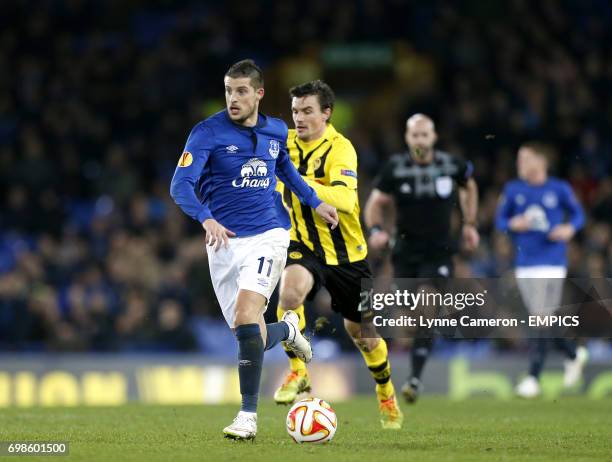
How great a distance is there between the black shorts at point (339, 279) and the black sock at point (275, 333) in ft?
2.62

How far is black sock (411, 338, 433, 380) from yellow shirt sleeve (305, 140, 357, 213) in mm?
2477

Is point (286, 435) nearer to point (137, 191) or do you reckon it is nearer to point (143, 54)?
point (137, 191)

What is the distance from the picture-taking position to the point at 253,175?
23.7 feet

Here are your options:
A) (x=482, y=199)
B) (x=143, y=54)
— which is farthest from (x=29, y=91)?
(x=482, y=199)

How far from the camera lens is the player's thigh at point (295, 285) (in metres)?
8.08

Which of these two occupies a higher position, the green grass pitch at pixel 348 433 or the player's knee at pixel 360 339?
the player's knee at pixel 360 339

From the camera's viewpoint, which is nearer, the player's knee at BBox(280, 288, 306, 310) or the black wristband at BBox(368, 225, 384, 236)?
the player's knee at BBox(280, 288, 306, 310)

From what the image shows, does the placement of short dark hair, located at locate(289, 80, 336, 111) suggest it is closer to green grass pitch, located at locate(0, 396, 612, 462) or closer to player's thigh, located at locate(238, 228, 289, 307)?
player's thigh, located at locate(238, 228, 289, 307)

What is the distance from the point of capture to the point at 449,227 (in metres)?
10.6

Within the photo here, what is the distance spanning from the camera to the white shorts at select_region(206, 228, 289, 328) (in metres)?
7.00

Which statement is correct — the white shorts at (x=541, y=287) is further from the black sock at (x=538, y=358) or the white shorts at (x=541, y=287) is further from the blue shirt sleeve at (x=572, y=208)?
the blue shirt sleeve at (x=572, y=208)

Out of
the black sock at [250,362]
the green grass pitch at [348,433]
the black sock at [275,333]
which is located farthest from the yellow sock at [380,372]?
the black sock at [250,362]

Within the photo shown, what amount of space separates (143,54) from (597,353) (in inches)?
366

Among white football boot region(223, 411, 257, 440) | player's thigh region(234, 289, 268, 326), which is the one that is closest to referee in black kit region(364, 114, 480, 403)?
player's thigh region(234, 289, 268, 326)
